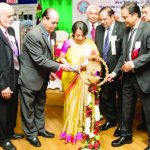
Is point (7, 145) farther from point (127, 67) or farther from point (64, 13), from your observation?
point (64, 13)

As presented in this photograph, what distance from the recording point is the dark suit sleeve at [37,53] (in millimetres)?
3113

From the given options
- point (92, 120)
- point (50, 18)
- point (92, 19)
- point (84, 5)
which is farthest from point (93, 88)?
point (84, 5)

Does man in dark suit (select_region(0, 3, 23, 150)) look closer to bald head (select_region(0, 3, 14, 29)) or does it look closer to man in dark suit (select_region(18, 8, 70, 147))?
bald head (select_region(0, 3, 14, 29))

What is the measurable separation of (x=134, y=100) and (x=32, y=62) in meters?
1.20

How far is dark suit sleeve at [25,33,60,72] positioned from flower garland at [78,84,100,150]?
0.50m

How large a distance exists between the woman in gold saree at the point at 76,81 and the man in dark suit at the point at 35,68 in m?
0.19

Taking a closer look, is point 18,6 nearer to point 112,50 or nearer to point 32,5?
point 32,5

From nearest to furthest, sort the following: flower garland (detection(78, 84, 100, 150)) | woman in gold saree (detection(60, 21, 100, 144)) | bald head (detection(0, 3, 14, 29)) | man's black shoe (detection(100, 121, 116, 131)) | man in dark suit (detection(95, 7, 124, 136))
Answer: bald head (detection(0, 3, 14, 29))
flower garland (detection(78, 84, 100, 150))
woman in gold saree (detection(60, 21, 100, 144))
man in dark suit (detection(95, 7, 124, 136))
man's black shoe (detection(100, 121, 116, 131))

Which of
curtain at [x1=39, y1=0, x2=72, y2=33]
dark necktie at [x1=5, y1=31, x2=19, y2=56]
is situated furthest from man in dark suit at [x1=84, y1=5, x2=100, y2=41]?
curtain at [x1=39, y1=0, x2=72, y2=33]

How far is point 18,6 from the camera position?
214 inches

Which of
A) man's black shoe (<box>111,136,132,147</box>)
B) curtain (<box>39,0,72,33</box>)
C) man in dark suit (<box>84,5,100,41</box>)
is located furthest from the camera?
curtain (<box>39,0,72,33</box>)

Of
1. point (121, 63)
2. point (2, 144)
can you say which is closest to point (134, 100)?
point (121, 63)

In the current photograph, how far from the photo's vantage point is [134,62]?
9.98 ft

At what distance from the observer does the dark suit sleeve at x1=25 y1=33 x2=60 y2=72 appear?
3113 mm
